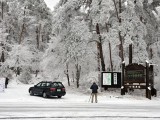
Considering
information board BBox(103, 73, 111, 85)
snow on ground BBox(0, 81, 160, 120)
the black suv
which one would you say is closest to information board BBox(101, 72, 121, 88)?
information board BBox(103, 73, 111, 85)

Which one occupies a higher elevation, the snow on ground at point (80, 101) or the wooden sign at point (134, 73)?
the wooden sign at point (134, 73)

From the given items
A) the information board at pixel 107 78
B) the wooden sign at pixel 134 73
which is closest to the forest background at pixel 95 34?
the information board at pixel 107 78

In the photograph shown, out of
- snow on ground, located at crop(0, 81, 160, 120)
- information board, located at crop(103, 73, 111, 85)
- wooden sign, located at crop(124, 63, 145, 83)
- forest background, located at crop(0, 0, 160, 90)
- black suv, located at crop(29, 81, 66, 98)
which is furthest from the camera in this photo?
forest background, located at crop(0, 0, 160, 90)

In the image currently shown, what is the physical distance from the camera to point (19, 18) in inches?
2121

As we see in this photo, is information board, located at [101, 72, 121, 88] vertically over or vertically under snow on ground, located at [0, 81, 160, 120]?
over

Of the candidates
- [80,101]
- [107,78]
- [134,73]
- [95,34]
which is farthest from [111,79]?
[80,101]

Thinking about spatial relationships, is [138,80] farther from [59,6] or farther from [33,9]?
[33,9]

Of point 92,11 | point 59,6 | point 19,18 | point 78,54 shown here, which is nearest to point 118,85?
point 78,54

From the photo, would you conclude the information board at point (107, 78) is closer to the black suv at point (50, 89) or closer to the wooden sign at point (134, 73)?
the wooden sign at point (134, 73)

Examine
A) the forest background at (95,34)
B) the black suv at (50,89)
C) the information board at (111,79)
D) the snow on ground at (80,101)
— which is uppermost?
the forest background at (95,34)

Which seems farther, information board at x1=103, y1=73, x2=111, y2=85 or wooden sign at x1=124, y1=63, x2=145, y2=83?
information board at x1=103, y1=73, x2=111, y2=85

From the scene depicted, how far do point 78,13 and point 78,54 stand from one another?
5.74m

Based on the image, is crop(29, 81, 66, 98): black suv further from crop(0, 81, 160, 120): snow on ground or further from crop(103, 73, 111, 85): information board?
crop(103, 73, 111, 85): information board

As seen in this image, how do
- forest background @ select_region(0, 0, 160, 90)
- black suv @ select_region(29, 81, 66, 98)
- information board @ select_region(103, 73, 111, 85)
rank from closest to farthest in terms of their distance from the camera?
Answer: 1. black suv @ select_region(29, 81, 66, 98)
2. information board @ select_region(103, 73, 111, 85)
3. forest background @ select_region(0, 0, 160, 90)
